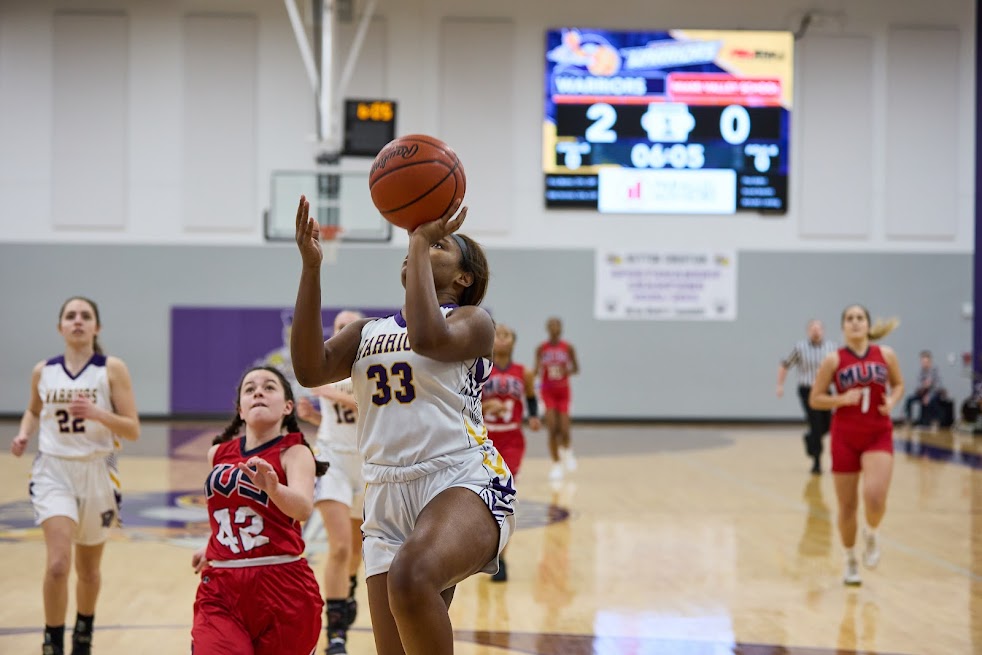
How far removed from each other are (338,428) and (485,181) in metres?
14.3

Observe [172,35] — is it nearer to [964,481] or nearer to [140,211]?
[140,211]

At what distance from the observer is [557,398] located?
43.6 ft

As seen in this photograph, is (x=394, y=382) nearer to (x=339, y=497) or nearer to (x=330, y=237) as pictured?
(x=339, y=497)

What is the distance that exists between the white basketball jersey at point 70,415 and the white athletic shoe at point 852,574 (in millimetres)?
4686

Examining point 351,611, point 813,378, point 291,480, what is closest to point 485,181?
point 813,378

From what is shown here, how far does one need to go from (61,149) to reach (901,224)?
15.1m

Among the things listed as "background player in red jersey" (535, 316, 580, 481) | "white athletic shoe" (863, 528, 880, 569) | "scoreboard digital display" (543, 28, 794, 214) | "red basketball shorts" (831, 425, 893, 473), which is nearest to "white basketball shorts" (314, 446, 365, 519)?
"red basketball shorts" (831, 425, 893, 473)

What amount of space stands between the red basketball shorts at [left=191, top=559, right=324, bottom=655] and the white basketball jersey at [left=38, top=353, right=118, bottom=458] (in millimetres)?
1735

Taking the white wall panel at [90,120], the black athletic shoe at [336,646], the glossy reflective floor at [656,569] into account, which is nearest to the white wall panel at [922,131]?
the glossy reflective floor at [656,569]

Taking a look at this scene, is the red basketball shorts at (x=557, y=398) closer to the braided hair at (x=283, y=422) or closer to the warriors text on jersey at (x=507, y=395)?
the warriors text on jersey at (x=507, y=395)

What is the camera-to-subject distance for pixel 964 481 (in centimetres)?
1289

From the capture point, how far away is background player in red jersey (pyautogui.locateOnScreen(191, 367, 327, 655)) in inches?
147

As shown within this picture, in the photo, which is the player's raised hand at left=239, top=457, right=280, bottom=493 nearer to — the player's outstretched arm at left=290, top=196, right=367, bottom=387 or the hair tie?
the player's outstretched arm at left=290, top=196, right=367, bottom=387

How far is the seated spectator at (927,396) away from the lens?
19.8m
